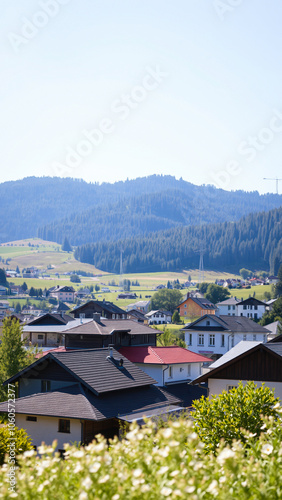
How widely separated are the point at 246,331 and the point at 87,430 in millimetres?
53574

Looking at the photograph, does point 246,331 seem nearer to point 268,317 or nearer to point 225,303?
point 268,317

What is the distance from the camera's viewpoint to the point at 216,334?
246 ft

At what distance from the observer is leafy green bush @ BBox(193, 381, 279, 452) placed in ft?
47.0

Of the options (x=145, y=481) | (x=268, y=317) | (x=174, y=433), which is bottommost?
(x=268, y=317)

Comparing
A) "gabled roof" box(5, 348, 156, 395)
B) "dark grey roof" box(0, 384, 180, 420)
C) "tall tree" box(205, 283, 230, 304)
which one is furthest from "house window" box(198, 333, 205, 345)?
"tall tree" box(205, 283, 230, 304)

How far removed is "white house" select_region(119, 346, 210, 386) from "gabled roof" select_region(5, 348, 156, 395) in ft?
Answer: 28.6

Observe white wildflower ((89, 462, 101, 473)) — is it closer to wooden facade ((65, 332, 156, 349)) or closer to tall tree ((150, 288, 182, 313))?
wooden facade ((65, 332, 156, 349))

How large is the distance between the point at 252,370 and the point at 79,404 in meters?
8.07

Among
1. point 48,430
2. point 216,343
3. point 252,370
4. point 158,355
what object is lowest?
point 216,343

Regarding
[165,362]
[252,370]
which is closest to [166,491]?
[252,370]

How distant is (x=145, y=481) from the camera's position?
6.78 meters

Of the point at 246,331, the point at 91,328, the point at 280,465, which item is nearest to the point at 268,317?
the point at 246,331

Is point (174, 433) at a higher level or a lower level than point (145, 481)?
higher

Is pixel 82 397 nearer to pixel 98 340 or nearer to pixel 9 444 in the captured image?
pixel 9 444
